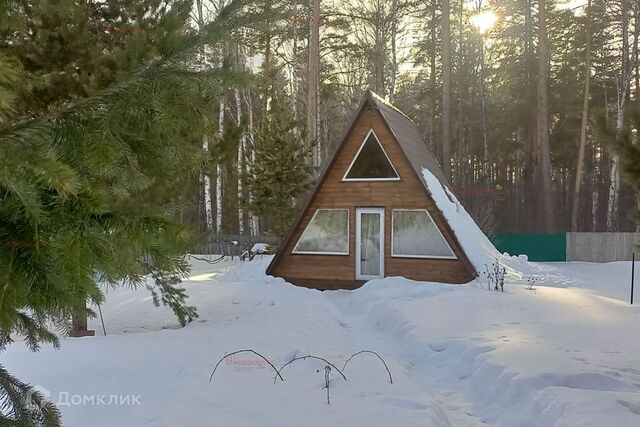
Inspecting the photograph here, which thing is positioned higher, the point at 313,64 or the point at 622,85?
the point at 622,85

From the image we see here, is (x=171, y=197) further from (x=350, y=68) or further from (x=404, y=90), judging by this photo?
(x=404, y=90)

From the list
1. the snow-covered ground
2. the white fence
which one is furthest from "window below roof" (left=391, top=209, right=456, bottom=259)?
the white fence

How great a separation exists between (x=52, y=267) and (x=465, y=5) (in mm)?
29177

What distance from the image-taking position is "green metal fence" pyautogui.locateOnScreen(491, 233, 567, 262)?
62.1 feet

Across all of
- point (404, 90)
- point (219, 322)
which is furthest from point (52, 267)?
point (404, 90)

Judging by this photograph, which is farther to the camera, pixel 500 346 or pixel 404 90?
pixel 404 90

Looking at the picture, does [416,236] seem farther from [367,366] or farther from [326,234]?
[367,366]

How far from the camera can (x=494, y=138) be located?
27.8 meters

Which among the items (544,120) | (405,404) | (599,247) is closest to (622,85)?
(544,120)

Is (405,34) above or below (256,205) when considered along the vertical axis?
above

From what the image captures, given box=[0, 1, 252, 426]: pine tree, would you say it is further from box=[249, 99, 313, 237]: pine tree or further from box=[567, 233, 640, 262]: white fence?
box=[567, 233, 640, 262]: white fence

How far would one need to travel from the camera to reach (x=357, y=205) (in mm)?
10820

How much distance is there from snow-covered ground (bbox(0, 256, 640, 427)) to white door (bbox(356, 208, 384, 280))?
2.58 meters

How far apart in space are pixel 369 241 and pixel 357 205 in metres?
0.91
